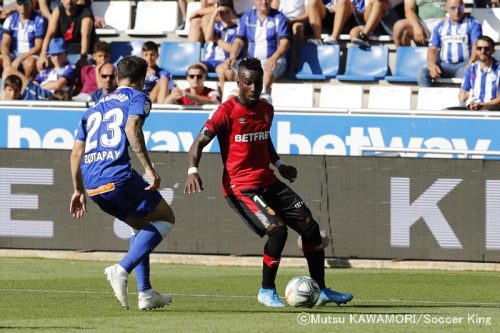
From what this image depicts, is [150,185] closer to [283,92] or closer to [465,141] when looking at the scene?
[465,141]

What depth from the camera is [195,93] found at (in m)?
17.5

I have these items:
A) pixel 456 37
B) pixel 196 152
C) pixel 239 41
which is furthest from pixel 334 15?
pixel 196 152

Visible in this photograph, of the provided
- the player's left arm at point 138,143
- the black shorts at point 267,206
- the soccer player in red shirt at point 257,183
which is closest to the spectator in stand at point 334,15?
the soccer player in red shirt at point 257,183

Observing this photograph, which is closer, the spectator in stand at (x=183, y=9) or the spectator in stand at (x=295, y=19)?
the spectator in stand at (x=295, y=19)

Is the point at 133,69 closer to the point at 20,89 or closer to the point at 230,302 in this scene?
the point at 230,302

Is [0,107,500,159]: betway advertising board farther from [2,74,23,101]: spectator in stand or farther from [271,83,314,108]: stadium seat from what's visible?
[271,83,314,108]: stadium seat

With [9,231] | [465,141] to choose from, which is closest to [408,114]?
[465,141]

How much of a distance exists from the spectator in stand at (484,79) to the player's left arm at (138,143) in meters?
7.95

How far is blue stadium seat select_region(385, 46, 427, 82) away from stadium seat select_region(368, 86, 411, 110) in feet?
2.02

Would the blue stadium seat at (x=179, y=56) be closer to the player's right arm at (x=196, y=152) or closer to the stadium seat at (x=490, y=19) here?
the stadium seat at (x=490, y=19)

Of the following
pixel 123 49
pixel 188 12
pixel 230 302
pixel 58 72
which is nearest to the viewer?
pixel 230 302

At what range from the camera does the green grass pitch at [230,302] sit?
8.76 meters

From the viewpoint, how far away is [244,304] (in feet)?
35.1

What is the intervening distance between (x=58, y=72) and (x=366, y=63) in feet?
16.6
